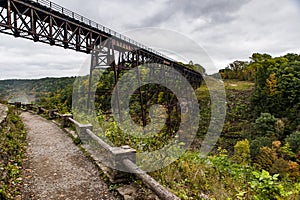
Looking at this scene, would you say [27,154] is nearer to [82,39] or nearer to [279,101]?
[82,39]

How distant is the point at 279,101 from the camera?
34938mm

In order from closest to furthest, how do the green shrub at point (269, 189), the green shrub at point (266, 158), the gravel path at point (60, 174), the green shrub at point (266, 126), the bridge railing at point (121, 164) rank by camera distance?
the green shrub at point (269, 189) → the bridge railing at point (121, 164) → the gravel path at point (60, 174) → the green shrub at point (266, 158) → the green shrub at point (266, 126)

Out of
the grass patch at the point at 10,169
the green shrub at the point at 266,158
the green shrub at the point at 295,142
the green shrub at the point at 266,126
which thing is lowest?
the green shrub at the point at 266,158

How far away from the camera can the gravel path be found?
389 cm

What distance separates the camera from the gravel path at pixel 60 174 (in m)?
3.89

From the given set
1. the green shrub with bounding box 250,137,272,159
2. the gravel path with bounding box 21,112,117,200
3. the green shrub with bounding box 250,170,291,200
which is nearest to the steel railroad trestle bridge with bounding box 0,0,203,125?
the gravel path with bounding box 21,112,117,200

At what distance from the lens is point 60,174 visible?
473 centimetres

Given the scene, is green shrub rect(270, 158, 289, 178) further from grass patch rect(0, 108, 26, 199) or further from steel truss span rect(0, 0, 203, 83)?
grass patch rect(0, 108, 26, 199)

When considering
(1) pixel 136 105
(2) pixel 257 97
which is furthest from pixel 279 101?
(1) pixel 136 105

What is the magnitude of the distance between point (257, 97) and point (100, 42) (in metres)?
34.2

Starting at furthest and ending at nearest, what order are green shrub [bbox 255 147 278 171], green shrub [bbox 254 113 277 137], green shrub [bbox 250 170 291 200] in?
green shrub [bbox 254 113 277 137], green shrub [bbox 255 147 278 171], green shrub [bbox 250 170 291 200]

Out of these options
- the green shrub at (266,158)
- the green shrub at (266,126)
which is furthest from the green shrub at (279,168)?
the green shrub at (266,126)

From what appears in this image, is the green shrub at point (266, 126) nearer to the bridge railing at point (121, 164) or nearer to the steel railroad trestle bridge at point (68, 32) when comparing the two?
the steel railroad trestle bridge at point (68, 32)

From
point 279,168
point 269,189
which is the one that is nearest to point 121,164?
point 269,189
